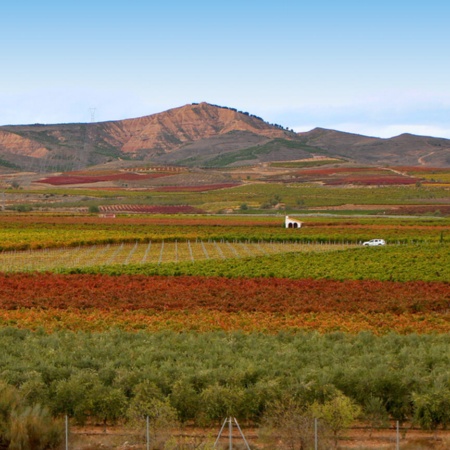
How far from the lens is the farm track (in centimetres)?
4503

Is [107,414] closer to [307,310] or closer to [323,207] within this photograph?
[307,310]

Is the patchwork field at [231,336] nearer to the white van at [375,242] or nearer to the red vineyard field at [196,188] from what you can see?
the white van at [375,242]

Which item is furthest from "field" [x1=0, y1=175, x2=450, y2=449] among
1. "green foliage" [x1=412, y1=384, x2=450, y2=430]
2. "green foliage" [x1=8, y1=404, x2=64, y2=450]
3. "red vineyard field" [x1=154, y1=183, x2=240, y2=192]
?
"red vineyard field" [x1=154, y1=183, x2=240, y2=192]

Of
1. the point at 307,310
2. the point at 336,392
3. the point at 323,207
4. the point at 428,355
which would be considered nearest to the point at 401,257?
the point at 307,310

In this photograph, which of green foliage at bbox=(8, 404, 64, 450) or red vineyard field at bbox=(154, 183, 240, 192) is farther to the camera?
red vineyard field at bbox=(154, 183, 240, 192)

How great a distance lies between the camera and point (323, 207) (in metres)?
107

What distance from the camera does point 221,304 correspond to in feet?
89.6

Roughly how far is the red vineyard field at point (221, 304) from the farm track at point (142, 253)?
10723 mm

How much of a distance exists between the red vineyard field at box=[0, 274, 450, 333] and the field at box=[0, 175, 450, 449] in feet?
0.25

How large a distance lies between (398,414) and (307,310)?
11608 mm

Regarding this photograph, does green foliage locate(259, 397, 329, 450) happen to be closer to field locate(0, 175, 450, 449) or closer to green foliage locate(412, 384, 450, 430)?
field locate(0, 175, 450, 449)

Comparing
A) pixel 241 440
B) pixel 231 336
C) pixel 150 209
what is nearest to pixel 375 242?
pixel 231 336

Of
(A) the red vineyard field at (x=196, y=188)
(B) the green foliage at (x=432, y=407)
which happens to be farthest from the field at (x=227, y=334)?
(A) the red vineyard field at (x=196, y=188)

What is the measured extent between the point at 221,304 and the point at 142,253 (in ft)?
80.6
